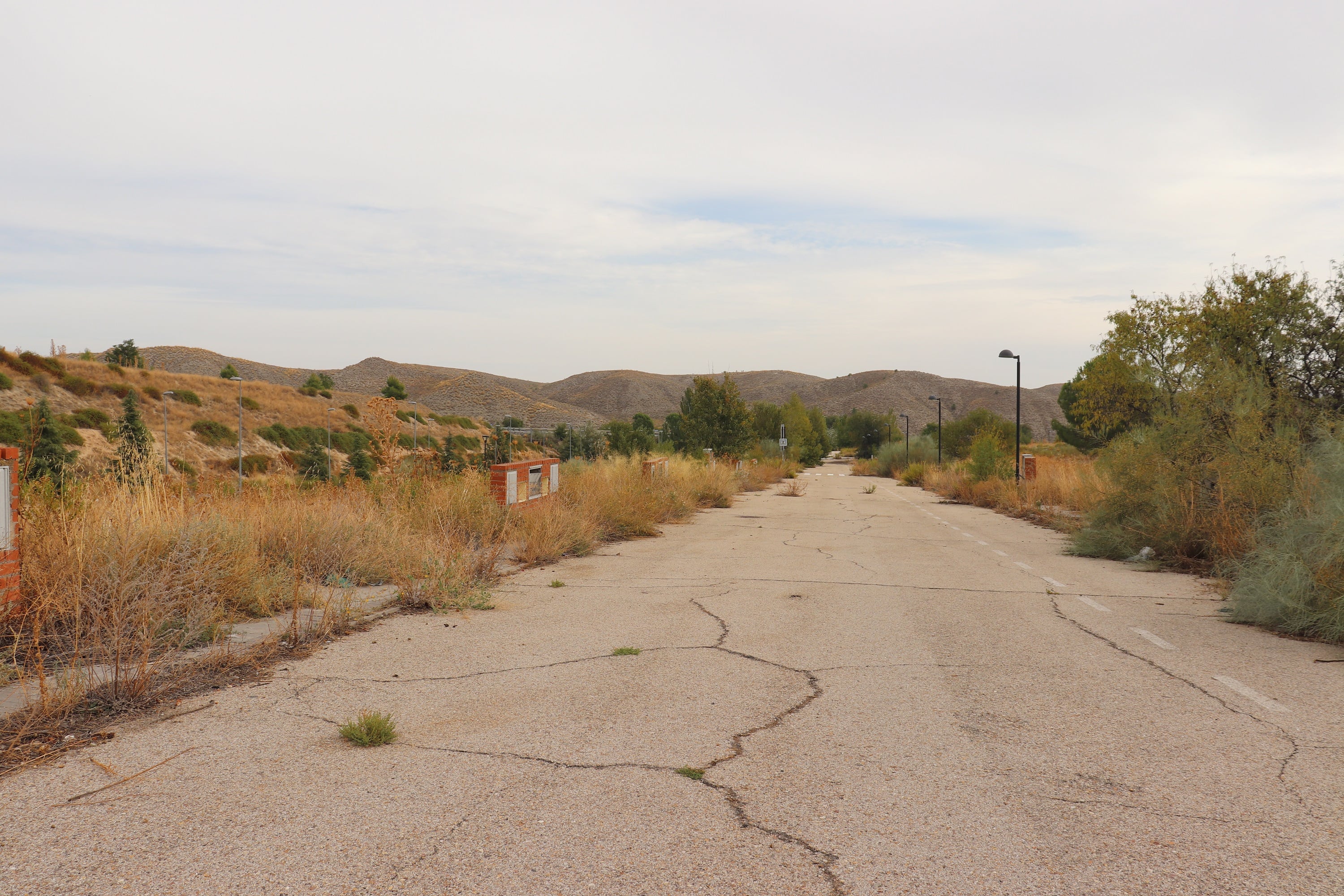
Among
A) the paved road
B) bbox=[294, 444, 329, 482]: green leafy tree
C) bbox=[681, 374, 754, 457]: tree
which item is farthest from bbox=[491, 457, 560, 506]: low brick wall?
bbox=[294, 444, 329, 482]: green leafy tree

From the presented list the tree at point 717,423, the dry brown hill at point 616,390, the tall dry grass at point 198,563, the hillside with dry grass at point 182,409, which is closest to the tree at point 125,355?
the hillside with dry grass at point 182,409

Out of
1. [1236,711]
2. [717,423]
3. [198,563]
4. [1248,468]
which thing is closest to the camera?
[1236,711]

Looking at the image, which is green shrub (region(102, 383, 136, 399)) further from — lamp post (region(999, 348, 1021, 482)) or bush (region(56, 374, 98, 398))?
lamp post (region(999, 348, 1021, 482))

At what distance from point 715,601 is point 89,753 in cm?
596

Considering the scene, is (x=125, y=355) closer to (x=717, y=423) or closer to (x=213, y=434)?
(x=213, y=434)

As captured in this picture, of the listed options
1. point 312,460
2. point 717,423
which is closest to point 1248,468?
point 717,423

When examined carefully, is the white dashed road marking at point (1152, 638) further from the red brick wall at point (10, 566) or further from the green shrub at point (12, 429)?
the green shrub at point (12, 429)

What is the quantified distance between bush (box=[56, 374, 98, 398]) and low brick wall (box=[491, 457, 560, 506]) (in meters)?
51.4

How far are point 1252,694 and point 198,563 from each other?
7171 mm

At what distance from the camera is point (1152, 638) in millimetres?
7543

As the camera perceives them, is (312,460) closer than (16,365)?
Yes

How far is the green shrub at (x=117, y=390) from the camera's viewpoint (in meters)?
59.1

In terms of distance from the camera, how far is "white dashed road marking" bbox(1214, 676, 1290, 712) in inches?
211

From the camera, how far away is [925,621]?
8273 mm
